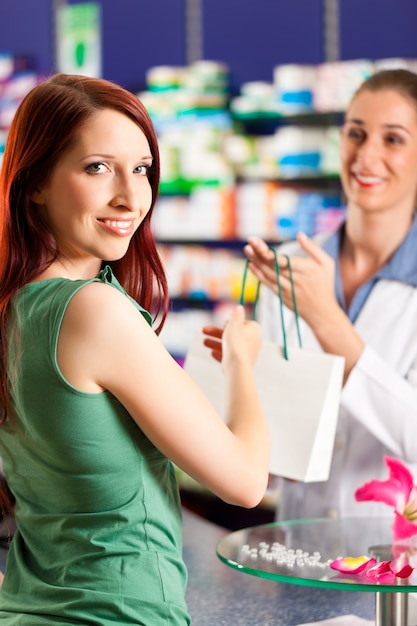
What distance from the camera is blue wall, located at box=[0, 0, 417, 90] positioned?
516 cm

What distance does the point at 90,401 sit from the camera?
50.7 inches

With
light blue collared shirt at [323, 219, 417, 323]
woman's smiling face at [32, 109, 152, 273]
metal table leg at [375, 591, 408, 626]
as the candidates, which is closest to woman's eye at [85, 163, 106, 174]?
woman's smiling face at [32, 109, 152, 273]

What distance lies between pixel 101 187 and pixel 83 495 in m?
0.42

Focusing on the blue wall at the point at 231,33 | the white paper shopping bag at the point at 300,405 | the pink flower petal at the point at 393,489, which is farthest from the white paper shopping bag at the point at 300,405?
the blue wall at the point at 231,33

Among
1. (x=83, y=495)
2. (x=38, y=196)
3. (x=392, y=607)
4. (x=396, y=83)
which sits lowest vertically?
(x=392, y=607)

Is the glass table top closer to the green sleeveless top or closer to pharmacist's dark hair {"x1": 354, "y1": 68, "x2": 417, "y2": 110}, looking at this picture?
the green sleeveless top

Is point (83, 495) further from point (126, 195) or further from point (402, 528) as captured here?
point (402, 528)

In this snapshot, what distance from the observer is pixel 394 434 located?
7.58ft

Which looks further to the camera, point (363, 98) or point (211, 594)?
point (363, 98)

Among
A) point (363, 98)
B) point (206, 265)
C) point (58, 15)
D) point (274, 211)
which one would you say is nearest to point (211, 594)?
point (363, 98)

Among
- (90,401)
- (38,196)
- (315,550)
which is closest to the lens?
(90,401)

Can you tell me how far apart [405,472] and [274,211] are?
3800mm

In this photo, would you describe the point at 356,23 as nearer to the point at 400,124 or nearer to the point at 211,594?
the point at 400,124

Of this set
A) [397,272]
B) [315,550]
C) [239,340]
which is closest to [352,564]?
[315,550]
